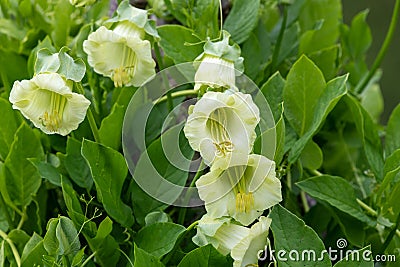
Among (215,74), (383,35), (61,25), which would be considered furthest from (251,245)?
(383,35)

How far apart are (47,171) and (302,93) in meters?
0.22

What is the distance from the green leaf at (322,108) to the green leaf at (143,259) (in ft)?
0.50

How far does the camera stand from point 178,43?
0.61 m

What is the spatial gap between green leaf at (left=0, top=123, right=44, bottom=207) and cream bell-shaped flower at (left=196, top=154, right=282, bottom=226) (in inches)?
8.0

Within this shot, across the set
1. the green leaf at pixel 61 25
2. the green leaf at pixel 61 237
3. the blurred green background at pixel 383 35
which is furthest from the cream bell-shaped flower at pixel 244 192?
the blurred green background at pixel 383 35

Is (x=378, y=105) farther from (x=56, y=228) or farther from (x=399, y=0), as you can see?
(x=56, y=228)

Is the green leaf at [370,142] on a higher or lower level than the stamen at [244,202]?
lower

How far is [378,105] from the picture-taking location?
99cm

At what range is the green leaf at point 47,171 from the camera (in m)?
0.60

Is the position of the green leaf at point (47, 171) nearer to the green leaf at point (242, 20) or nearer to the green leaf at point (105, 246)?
the green leaf at point (105, 246)

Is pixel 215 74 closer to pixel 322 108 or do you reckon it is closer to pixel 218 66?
pixel 218 66

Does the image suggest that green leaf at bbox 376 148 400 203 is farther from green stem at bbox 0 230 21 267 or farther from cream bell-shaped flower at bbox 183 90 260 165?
green stem at bbox 0 230 21 267

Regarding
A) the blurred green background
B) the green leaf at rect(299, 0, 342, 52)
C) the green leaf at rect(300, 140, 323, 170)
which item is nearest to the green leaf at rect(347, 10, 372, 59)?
the green leaf at rect(299, 0, 342, 52)

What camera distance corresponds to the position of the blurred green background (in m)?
2.40
